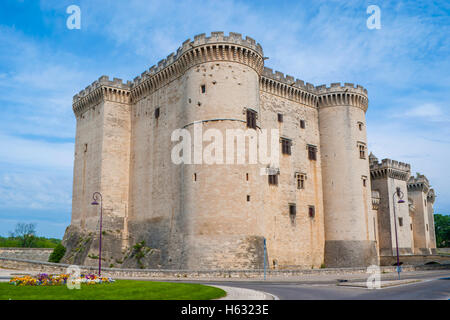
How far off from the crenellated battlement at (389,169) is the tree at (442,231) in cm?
5252

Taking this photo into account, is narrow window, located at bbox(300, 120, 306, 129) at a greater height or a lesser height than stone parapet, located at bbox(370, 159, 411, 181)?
greater

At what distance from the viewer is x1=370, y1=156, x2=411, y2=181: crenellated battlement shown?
54031 mm

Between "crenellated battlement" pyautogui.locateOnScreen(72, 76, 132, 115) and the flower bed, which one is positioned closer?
the flower bed

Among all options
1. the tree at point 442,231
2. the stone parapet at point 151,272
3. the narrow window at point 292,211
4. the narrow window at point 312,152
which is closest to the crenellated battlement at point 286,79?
the narrow window at point 312,152

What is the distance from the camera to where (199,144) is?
114 feet

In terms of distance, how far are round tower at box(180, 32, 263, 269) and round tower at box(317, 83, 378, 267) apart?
38.8 ft

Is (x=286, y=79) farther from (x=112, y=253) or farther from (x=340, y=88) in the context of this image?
(x=112, y=253)

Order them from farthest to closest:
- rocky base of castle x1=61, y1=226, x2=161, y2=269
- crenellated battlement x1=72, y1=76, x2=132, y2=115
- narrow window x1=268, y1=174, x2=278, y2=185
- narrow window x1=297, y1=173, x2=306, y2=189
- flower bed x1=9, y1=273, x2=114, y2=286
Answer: crenellated battlement x1=72, y1=76, x2=132, y2=115 < narrow window x1=297, y1=173, x2=306, y2=189 < narrow window x1=268, y1=174, x2=278, y2=185 < rocky base of castle x1=61, y1=226, x2=161, y2=269 < flower bed x1=9, y1=273, x2=114, y2=286

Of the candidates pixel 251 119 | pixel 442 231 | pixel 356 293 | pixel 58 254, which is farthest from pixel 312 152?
pixel 442 231

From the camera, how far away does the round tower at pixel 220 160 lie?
1282 inches

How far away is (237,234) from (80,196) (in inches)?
875

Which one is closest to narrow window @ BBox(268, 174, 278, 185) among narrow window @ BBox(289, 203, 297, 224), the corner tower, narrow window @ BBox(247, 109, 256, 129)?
narrow window @ BBox(289, 203, 297, 224)

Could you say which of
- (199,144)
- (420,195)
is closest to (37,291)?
(199,144)

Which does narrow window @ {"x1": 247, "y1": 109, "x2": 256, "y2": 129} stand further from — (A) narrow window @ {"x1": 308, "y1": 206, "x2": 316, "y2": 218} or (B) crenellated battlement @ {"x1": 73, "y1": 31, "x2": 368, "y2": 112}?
(A) narrow window @ {"x1": 308, "y1": 206, "x2": 316, "y2": 218}
